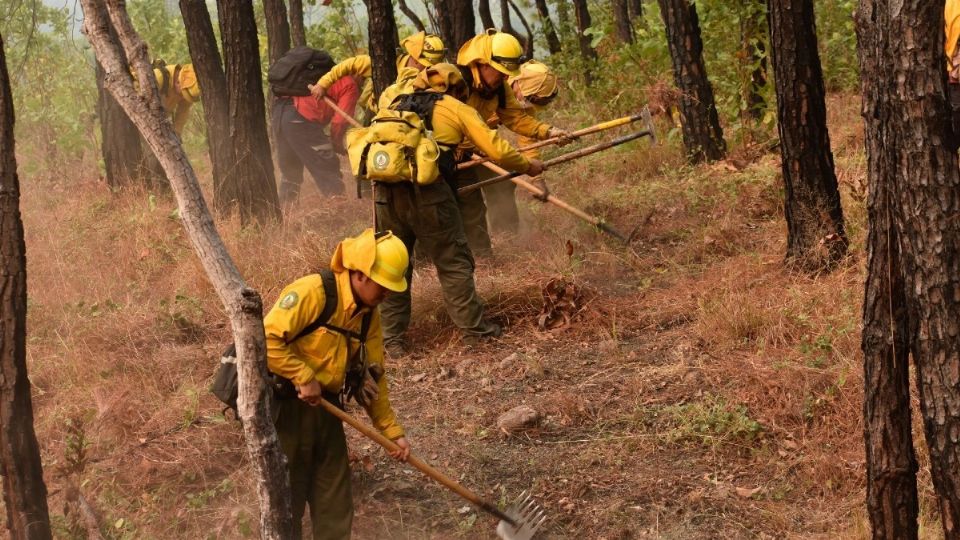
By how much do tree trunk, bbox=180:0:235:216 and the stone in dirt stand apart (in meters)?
5.08

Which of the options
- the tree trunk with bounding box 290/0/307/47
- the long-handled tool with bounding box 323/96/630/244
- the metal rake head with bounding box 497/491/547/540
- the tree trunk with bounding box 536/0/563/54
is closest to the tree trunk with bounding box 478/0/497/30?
the tree trunk with bounding box 536/0/563/54

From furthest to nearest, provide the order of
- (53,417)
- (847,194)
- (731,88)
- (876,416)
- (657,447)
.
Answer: (731,88), (847,194), (53,417), (657,447), (876,416)

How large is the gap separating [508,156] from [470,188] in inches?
43.8

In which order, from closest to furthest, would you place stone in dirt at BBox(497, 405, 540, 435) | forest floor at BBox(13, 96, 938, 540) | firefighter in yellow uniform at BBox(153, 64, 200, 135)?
forest floor at BBox(13, 96, 938, 540)
stone in dirt at BBox(497, 405, 540, 435)
firefighter in yellow uniform at BBox(153, 64, 200, 135)

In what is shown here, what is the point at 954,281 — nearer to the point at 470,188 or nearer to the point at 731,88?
the point at 470,188

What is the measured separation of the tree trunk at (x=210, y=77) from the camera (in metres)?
10.8

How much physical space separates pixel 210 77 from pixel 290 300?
6935 millimetres

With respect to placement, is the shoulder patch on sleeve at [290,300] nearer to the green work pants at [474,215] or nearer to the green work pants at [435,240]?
the green work pants at [435,240]

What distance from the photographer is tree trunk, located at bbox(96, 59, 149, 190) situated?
41.1ft

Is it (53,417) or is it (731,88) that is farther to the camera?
(731,88)

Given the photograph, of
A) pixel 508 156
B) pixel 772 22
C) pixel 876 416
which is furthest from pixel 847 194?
pixel 876 416

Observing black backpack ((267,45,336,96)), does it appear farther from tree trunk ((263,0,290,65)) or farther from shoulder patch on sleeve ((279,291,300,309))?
shoulder patch on sleeve ((279,291,300,309))

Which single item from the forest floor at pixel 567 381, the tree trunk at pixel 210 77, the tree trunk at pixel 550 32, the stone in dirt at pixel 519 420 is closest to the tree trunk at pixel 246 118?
the tree trunk at pixel 210 77

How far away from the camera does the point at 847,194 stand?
8.42m
